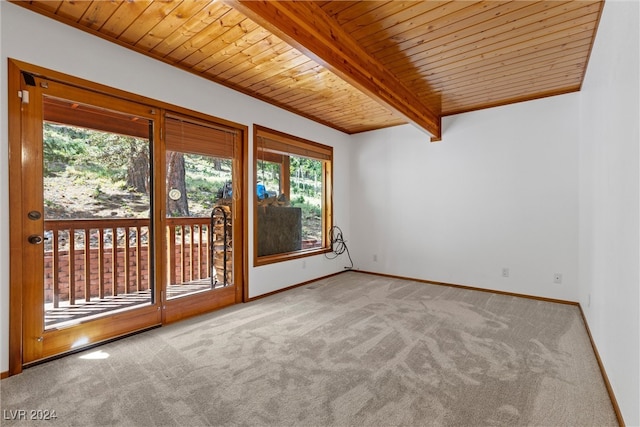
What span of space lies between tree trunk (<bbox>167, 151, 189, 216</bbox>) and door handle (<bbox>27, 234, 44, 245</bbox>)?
0.99m

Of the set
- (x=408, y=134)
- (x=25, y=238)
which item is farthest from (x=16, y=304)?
(x=408, y=134)

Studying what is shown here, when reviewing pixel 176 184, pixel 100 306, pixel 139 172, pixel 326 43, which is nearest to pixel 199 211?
pixel 176 184

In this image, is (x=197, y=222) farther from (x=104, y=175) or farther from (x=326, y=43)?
(x=326, y=43)

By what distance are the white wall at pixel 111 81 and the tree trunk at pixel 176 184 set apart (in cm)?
53

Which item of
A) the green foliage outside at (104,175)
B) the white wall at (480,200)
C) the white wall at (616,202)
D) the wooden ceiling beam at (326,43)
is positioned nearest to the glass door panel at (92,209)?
the green foliage outside at (104,175)

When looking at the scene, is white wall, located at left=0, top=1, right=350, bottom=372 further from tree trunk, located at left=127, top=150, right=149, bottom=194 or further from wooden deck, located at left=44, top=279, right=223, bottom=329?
tree trunk, located at left=127, top=150, right=149, bottom=194

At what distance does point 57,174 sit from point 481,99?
4.44 metres

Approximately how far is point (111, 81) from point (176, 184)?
Answer: 3.30ft

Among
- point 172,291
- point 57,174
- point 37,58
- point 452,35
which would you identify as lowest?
point 172,291

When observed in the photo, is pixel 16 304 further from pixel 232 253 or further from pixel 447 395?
pixel 447 395

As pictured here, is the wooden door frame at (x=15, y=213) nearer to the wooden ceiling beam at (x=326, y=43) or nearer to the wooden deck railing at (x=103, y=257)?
the wooden deck railing at (x=103, y=257)

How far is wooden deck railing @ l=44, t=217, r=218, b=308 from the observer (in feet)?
9.00

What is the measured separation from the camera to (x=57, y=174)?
7.55 ft

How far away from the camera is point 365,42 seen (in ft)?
8.24
